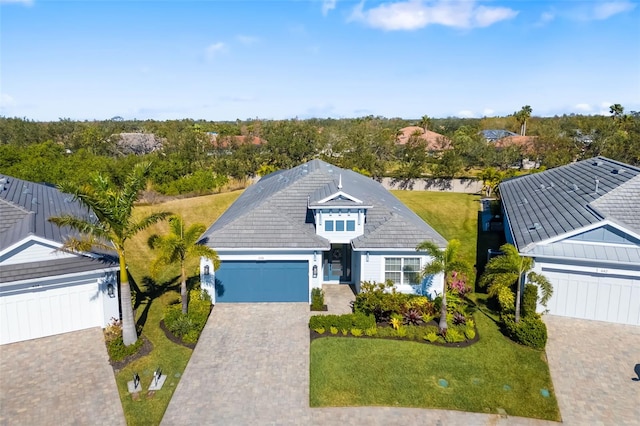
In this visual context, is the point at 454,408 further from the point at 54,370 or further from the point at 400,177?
the point at 400,177

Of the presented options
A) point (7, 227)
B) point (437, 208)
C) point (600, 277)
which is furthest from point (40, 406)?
point (437, 208)

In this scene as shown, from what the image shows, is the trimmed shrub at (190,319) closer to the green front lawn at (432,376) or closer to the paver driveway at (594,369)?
the green front lawn at (432,376)

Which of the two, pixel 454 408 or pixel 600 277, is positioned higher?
pixel 600 277

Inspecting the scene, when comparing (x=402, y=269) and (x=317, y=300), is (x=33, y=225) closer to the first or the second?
(x=317, y=300)

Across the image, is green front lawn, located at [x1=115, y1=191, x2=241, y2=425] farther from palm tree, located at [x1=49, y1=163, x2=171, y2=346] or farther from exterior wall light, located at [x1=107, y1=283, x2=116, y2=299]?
palm tree, located at [x1=49, y1=163, x2=171, y2=346]

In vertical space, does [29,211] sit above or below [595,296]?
above

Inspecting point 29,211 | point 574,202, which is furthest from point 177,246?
point 574,202

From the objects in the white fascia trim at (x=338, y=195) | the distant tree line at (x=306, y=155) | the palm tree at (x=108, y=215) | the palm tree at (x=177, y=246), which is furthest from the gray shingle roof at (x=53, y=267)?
the distant tree line at (x=306, y=155)
